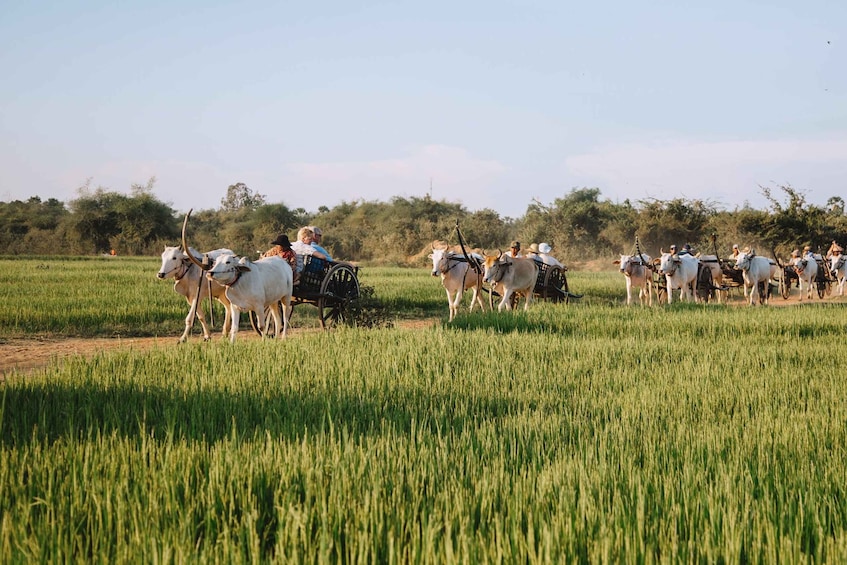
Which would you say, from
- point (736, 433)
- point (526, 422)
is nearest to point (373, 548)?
point (526, 422)

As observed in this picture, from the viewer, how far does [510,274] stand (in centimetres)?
1273

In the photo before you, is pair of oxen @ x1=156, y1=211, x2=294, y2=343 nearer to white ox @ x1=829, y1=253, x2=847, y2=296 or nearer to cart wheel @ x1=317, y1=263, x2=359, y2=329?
cart wheel @ x1=317, y1=263, x2=359, y2=329

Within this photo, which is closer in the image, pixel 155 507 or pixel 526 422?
pixel 155 507

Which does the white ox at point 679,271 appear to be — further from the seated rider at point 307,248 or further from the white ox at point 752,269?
the seated rider at point 307,248

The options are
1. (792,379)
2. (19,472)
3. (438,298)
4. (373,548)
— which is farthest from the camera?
(438,298)

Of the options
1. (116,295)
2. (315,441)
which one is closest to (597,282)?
(116,295)

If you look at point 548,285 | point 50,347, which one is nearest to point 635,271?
point 548,285

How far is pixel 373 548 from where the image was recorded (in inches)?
93.4

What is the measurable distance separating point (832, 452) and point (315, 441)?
2.77 metres

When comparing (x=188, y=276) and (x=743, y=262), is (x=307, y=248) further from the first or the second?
(x=743, y=262)

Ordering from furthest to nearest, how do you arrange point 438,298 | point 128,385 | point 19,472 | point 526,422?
point 438,298
point 128,385
point 526,422
point 19,472

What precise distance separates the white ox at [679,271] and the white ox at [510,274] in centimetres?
404

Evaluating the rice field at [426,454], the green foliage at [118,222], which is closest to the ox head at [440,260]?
the rice field at [426,454]

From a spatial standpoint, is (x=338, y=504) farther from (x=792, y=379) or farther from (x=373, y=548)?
(x=792, y=379)
